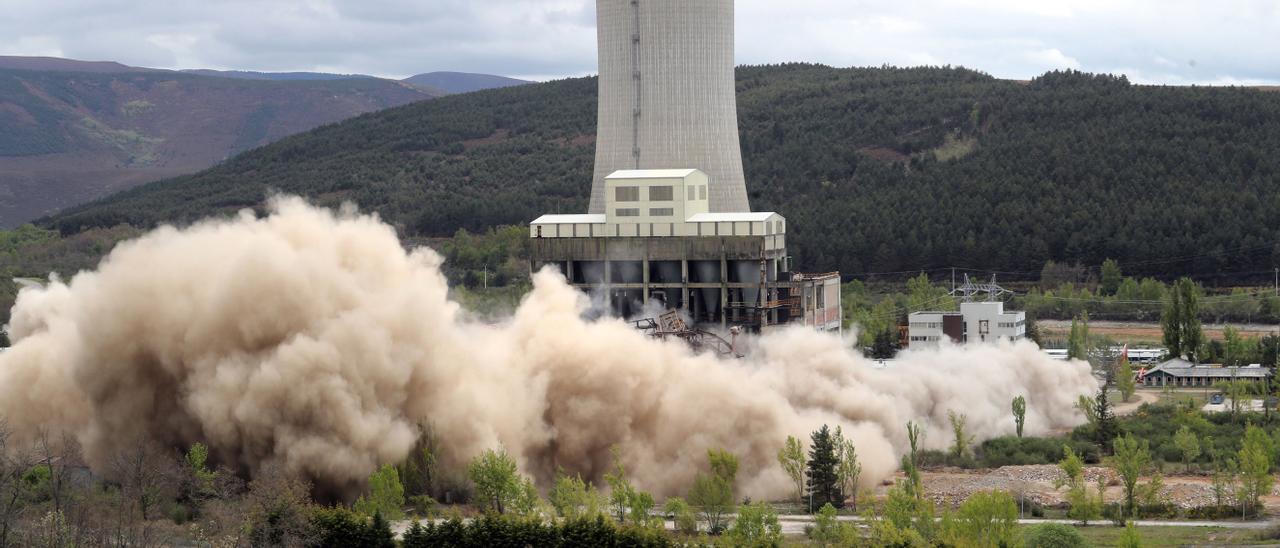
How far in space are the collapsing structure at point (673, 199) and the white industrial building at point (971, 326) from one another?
12.4 metres

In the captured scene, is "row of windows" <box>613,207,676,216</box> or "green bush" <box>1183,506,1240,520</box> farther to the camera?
"row of windows" <box>613,207,676,216</box>

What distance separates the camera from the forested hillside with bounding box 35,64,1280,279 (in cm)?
11506

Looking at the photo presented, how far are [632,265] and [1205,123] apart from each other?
83.2 meters

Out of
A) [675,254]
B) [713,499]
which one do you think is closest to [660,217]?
[675,254]

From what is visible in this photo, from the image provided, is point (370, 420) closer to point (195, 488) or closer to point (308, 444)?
point (308, 444)

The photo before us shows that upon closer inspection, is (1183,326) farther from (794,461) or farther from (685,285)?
(794,461)

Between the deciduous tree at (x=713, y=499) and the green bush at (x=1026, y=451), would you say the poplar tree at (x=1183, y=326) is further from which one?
the deciduous tree at (x=713, y=499)

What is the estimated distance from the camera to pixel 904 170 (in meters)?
145

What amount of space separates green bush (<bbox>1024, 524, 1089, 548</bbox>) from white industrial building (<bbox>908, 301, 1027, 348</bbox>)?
3896cm

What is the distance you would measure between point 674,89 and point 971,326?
2154 centimetres

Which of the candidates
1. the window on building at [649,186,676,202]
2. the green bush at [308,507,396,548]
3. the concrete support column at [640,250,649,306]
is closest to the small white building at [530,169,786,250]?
the window on building at [649,186,676,202]

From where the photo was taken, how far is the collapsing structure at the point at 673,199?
6619cm

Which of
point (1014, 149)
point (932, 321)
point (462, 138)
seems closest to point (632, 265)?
point (932, 321)

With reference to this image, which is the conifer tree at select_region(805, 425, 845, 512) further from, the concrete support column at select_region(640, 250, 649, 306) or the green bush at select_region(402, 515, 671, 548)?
the concrete support column at select_region(640, 250, 649, 306)
